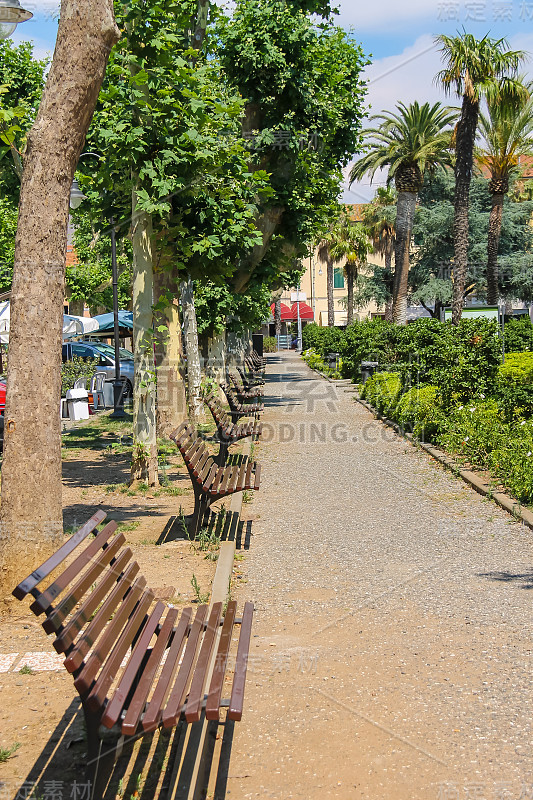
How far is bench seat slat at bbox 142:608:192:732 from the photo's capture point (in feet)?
9.50

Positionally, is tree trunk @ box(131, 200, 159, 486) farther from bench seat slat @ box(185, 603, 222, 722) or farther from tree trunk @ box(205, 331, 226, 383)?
tree trunk @ box(205, 331, 226, 383)

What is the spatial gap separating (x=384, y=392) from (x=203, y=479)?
9889 mm

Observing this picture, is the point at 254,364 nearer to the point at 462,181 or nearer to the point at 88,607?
the point at 462,181

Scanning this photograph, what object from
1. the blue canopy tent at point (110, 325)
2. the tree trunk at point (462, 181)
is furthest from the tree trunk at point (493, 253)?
the blue canopy tent at point (110, 325)

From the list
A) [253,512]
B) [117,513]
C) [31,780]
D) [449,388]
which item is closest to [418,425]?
[449,388]

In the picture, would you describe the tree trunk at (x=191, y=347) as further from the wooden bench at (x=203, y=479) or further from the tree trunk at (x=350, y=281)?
the tree trunk at (x=350, y=281)

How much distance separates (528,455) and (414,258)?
46435mm

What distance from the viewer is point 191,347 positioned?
1576cm

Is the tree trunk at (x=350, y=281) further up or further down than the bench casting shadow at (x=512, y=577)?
further up

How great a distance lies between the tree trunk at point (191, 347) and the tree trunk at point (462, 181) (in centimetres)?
1197

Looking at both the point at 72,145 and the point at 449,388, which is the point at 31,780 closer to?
the point at 72,145

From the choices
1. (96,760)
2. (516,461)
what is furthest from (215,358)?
(96,760)

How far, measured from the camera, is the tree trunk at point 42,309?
5168mm

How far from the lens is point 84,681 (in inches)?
115
